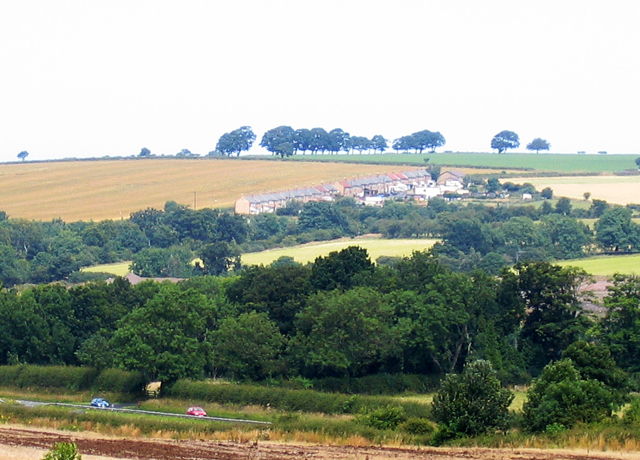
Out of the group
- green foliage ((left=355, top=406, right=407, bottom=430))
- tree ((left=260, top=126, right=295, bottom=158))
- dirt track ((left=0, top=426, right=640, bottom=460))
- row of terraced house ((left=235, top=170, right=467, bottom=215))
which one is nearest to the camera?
dirt track ((left=0, top=426, right=640, bottom=460))

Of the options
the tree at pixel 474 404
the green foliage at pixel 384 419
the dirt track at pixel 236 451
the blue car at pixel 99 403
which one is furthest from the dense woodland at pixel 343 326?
the dirt track at pixel 236 451

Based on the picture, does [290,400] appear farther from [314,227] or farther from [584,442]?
[314,227]

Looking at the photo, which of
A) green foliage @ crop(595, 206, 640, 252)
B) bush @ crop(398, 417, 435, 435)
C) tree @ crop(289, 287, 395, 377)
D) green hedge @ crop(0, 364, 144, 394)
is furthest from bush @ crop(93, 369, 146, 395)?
green foliage @ crop(595, 206, 640, 252)

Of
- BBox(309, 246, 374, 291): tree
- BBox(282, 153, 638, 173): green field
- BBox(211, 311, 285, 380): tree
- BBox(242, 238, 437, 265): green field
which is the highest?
BBox(282, 153, 638, 173): green field

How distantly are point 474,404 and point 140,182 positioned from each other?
115712 mm

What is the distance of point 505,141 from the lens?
194 m

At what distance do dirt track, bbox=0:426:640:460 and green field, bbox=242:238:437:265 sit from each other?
5357 cm

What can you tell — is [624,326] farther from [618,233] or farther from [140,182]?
[140,182]

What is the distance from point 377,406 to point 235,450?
972cm

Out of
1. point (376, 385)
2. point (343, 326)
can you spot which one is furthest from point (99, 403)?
point (376, 385)

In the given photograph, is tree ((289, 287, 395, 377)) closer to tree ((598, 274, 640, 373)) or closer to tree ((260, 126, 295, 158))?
tree ((598, 274, 640, 373))

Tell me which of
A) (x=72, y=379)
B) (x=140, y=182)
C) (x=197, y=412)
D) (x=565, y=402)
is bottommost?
(x=72, y=379)

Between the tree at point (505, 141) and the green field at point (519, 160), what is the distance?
735 centimetres

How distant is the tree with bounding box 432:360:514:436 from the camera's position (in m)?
30.5
